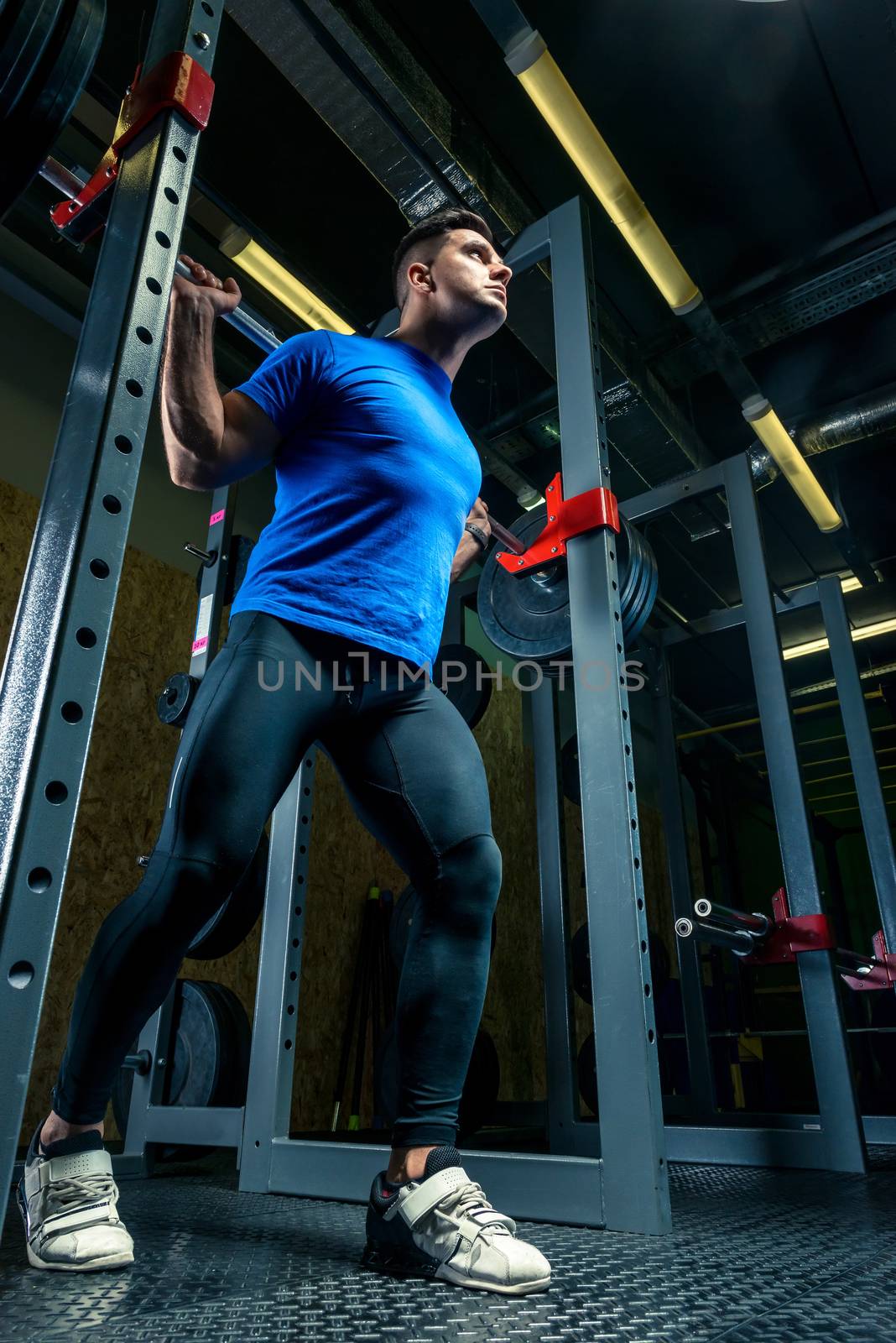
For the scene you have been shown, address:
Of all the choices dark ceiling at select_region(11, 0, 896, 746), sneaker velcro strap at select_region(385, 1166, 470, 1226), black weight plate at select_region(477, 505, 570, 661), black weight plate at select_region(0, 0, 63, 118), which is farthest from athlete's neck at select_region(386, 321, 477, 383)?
dark ceiling at select_region(11, 0, 896, 746)

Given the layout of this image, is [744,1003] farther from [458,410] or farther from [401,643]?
[401,643]

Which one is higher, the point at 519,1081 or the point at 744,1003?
the point at 744,1003

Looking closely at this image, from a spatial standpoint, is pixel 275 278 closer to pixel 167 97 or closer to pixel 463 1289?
pixel 167 97

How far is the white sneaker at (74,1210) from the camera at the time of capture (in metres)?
0.93

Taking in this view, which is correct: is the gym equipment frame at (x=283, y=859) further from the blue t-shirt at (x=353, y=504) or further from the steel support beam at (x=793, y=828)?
the steel support beam at (x=793, y=828)

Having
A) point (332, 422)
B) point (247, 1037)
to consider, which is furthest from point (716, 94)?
point (247, 1037)

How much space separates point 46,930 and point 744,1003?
5.88m

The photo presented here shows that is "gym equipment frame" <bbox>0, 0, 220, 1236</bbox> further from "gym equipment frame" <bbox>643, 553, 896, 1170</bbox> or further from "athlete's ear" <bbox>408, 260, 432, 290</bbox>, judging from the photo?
"gym equipment frame" <bbox>643, 553, 896, 1170</bbox>

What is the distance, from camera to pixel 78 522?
692 millimetres

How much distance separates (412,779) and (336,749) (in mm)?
121

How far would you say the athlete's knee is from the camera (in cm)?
112

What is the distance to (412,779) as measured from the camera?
1.14 meters

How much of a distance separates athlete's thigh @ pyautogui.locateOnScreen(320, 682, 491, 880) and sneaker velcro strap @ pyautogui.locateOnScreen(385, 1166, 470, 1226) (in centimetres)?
34

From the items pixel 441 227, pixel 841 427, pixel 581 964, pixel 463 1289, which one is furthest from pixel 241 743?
pixel 841 427
